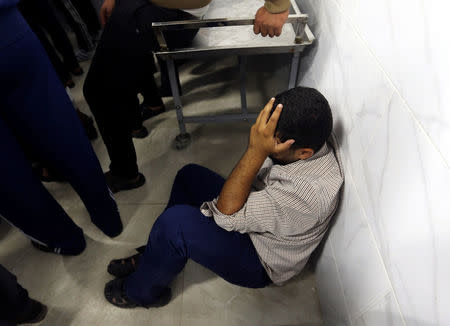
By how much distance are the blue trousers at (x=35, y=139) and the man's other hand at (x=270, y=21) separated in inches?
26.5

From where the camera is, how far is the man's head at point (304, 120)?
26.4 inches

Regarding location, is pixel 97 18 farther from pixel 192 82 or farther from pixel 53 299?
pixel 53 299

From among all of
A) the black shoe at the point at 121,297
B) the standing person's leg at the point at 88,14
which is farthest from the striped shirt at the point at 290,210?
the standing person's leg at the point at 88,14

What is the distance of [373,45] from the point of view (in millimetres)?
594

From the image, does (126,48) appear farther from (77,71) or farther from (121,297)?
(77,71)

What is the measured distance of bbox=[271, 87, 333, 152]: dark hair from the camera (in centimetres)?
67

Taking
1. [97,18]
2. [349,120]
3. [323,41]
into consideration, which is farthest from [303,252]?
[97,18]

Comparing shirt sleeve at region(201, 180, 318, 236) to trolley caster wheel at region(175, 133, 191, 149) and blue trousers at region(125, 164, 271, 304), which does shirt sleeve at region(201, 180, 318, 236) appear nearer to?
blue trousers at region(125, 164, 271, 304)

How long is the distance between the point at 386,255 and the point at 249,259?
1.23 feet

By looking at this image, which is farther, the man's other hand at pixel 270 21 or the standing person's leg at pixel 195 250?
the man's other hand at pixel 270 21

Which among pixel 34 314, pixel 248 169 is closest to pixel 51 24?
pixel 34 314

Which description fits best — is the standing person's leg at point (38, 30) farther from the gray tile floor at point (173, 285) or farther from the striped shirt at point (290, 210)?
the striped shirt at point (290, 210)

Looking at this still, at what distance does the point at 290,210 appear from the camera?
702 mm

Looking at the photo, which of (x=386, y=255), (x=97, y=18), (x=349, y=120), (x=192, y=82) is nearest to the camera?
(x=386, y=255)
